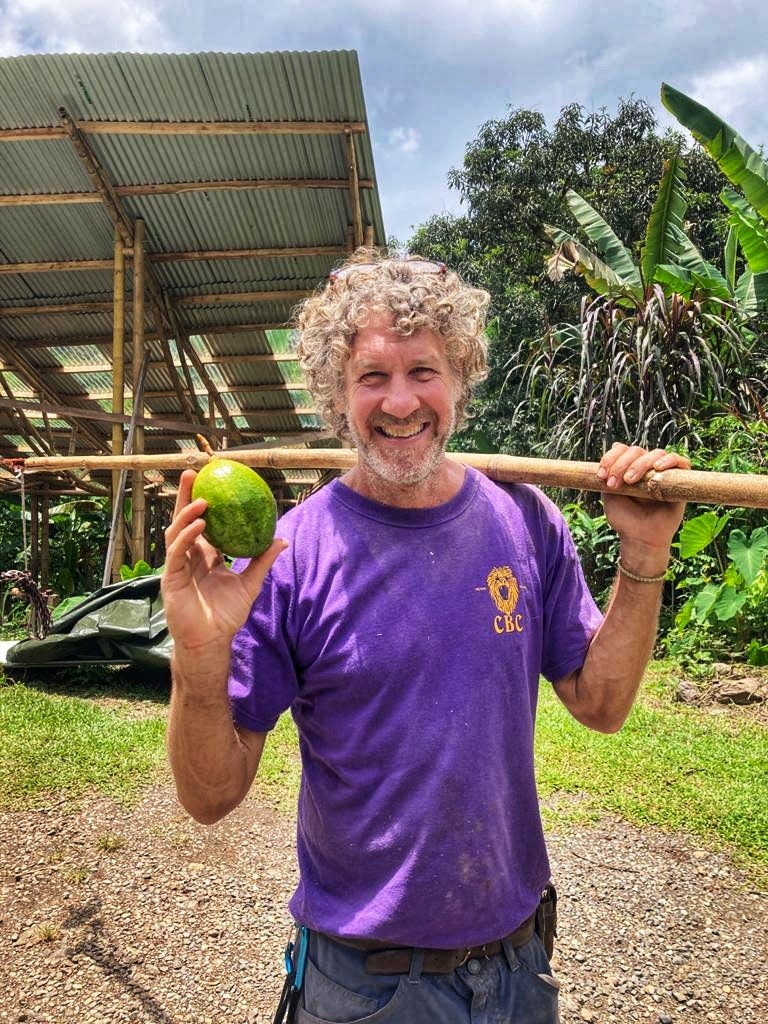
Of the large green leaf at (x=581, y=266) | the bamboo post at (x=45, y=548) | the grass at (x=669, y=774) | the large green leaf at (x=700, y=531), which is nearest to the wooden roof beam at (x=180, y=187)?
the large green leaf at (x=581, y=266)

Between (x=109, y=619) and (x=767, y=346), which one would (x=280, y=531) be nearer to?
(x=109, y=619)

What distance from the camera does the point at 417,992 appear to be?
1.44 meters

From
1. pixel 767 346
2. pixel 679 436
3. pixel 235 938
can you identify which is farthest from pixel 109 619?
pixel 767 346

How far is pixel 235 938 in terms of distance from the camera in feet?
11.3

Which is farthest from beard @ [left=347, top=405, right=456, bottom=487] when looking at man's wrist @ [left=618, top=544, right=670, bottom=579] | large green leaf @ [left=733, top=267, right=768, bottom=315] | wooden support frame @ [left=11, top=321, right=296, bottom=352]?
wooden support frame @ [left=11, top=321, right=296, bottom=352]

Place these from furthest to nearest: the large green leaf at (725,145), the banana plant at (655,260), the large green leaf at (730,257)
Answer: the large green leaf at (730,257) → the banana plant at (655,260) → the large green leaf at (725,145)

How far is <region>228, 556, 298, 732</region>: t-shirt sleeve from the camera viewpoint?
1.48 m

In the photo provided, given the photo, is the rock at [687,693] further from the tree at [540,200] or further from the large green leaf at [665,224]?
the tree at [540,200]

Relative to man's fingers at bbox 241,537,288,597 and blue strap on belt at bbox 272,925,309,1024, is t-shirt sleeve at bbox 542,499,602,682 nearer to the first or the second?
man's fingers at bbox 241,537,288,597

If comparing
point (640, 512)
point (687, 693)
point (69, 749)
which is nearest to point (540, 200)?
point (687, 693)

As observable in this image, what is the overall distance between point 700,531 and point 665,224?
4.26m

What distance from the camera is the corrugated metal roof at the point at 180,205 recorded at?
7.22 meters

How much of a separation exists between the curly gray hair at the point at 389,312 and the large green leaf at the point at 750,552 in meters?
5.17

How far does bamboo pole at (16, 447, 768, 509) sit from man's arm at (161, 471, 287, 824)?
529mm
